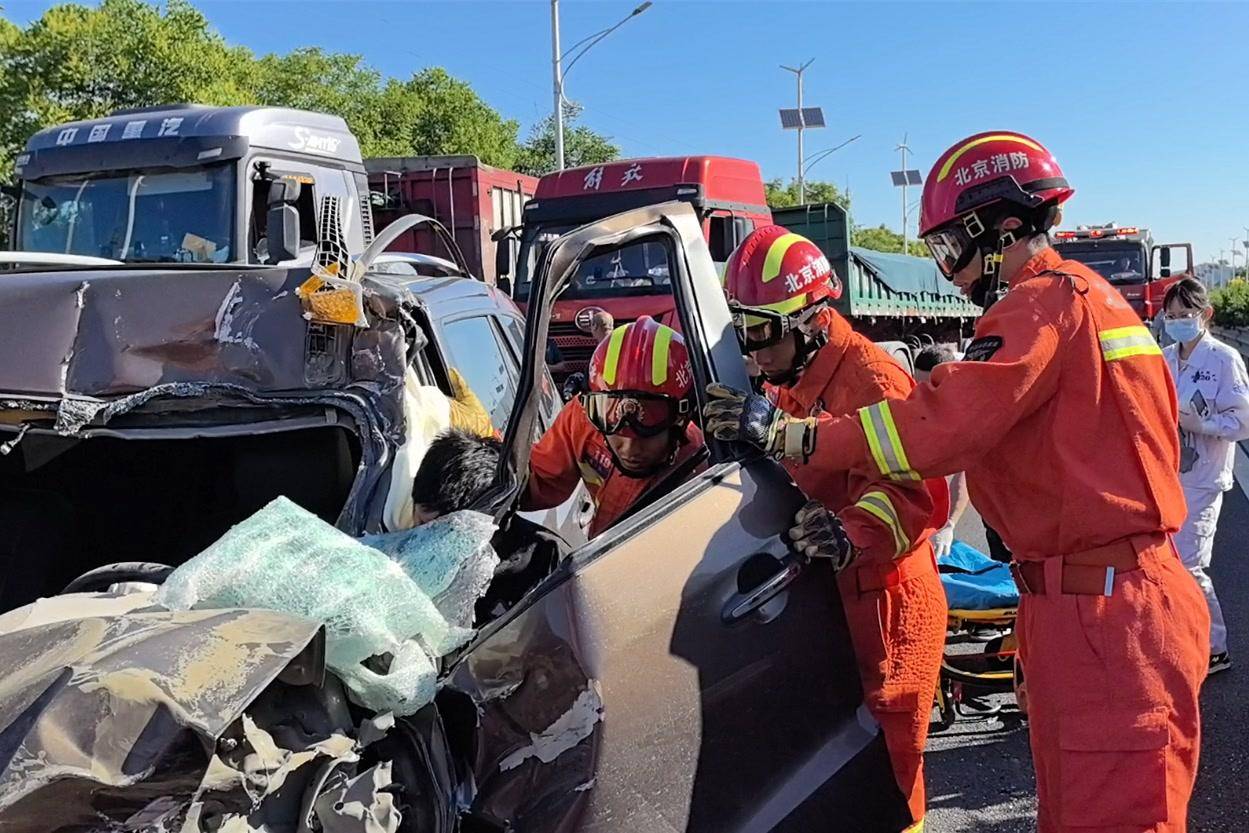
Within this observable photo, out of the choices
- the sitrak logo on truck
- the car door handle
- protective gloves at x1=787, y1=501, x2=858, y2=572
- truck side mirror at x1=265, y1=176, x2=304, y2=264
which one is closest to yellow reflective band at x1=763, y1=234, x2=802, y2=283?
protective gloves at x1=787, y1=501, x2=858, y2=572

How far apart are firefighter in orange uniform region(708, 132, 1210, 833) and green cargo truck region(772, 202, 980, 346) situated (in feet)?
A: 38.5

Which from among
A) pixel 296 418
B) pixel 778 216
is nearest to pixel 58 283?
pixel 296 418

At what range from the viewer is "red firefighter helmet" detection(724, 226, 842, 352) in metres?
2.69

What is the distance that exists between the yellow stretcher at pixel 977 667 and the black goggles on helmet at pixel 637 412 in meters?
1.71

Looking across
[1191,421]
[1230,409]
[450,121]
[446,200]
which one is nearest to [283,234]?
[1191,421]

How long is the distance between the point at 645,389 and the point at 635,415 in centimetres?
7

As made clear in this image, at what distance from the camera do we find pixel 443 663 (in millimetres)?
1925

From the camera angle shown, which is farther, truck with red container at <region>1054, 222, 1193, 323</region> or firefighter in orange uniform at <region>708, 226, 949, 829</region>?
truck with red container at <region>1054, 222, 1193, 323</region>

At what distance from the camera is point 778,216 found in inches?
603

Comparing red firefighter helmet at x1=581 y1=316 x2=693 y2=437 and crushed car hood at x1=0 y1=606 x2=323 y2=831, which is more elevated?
red firefighter helmet at x1=581 y1=316 x2=693 y2=437

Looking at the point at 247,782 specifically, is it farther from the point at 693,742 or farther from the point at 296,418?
the point at 296,418

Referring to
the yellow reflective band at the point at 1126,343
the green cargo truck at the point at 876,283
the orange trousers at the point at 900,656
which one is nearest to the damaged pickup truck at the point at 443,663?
the orange trousers at the point at 900,656

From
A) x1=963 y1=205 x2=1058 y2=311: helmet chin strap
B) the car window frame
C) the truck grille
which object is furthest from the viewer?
the truck grille

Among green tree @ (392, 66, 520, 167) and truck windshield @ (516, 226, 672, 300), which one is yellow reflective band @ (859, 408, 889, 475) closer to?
truck windshield @ (516, 226, 672, 300)
